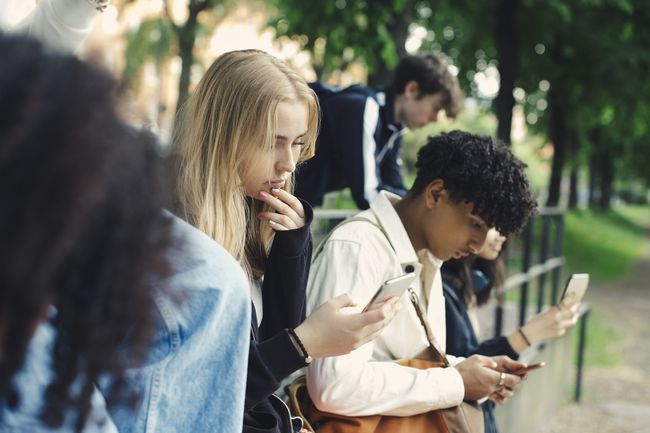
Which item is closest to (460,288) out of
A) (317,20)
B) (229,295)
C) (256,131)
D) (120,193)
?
(256,131)

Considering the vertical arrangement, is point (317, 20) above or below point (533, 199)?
above

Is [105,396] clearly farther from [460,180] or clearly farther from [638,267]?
[638,267]

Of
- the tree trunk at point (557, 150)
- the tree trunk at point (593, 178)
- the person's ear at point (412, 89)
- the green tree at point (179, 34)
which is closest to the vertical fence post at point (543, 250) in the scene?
the person's ear at point (412, 89)

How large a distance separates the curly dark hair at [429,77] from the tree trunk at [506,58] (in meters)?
9.09

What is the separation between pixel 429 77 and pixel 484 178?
177 centimetres

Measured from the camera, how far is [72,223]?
0.89m

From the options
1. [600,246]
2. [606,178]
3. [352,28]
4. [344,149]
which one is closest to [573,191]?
[606,178]

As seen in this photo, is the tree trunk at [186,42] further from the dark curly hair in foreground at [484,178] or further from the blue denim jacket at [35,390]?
the blue denim jacket at [35,390]

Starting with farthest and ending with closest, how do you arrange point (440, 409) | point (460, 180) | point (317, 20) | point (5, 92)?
point (317, 20)
point (460, 180)
point (440, 409)
point (5, 92)

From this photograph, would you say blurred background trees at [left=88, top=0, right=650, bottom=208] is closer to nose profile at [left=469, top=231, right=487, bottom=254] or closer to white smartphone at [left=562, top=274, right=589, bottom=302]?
white smartphone at [left=562, top=274, right=589, bottom=302]

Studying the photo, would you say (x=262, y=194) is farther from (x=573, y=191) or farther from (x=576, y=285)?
(x=573, y=191)

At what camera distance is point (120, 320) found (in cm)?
99

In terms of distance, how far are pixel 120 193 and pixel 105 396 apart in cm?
29

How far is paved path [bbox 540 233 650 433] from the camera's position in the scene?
6.63m
